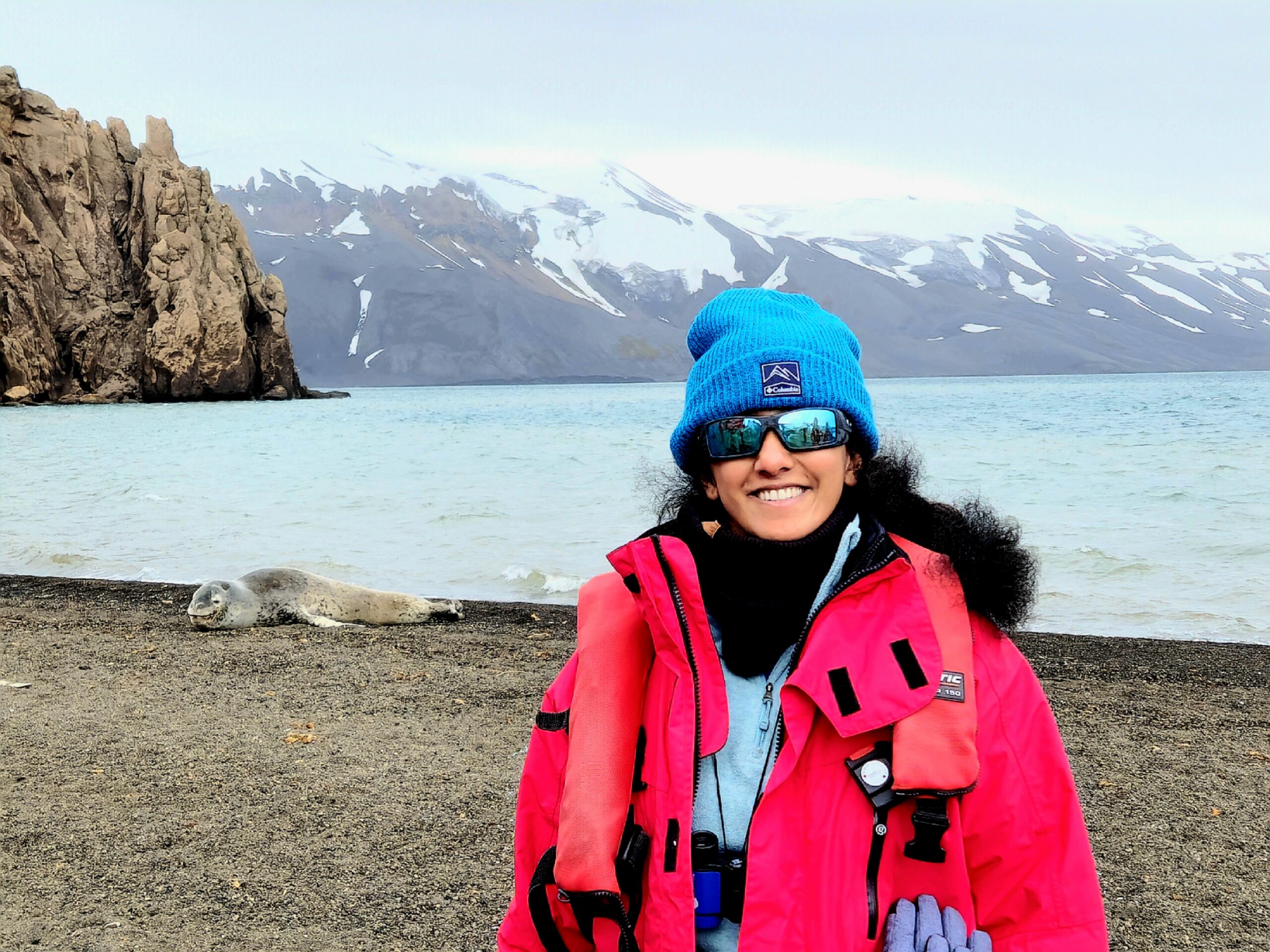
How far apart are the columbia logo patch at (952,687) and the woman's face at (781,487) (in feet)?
1.19

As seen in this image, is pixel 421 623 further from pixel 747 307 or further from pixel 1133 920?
pixel 747 307

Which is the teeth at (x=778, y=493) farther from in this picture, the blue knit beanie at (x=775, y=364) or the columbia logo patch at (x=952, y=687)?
the columbia logo patch at (x=952, y=687)

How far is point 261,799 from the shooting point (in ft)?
15.9

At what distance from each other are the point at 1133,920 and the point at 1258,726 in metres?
2.85

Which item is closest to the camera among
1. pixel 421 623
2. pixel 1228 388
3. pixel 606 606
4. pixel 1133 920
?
pixel 606 606

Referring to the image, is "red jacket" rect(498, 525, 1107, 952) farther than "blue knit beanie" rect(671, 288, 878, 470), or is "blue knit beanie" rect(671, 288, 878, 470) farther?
"blue knit beanie" rect(671, 288, 878, 470)

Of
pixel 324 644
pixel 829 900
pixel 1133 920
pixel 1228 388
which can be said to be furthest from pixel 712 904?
pixel 1228 388

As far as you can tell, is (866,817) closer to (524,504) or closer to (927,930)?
(927,930)

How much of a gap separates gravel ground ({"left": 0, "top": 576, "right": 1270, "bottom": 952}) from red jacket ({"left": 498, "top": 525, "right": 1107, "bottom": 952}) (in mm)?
2261

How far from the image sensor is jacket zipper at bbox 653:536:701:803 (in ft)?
→ 5.65

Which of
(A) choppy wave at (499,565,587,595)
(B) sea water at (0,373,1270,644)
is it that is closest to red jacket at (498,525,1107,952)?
(B) sea water at (0,373,1270,644)

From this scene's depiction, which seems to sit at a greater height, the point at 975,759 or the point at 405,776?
the point at 975,759

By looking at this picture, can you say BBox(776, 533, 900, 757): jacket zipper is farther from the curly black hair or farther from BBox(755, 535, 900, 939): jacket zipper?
the curly black hair

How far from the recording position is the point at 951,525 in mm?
1901
